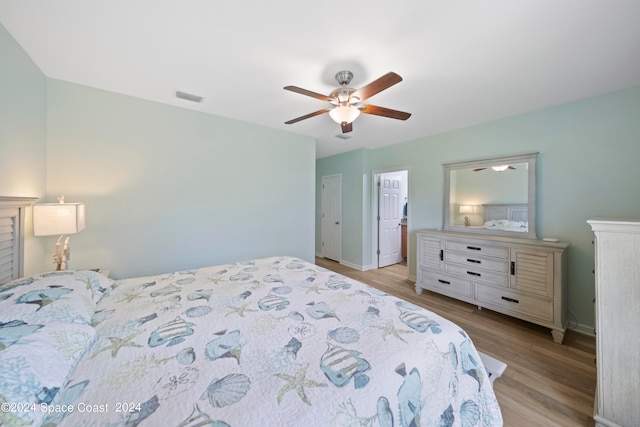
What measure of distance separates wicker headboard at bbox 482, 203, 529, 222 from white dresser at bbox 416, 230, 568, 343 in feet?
0.91

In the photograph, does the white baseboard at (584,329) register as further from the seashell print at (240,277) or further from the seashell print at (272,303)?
the seashell print at (240,277)

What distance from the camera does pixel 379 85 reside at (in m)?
1.61

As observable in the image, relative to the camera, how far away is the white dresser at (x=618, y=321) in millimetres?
1298

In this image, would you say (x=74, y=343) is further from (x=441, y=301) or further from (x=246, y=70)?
(x=441, y=301)

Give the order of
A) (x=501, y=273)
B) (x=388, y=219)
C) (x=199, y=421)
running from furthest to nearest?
(x=388, y=219) < (x=501, y=273) < (x=199, y=421)

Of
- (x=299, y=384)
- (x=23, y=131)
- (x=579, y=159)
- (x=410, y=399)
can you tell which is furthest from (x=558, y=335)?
(x=23, y=131)

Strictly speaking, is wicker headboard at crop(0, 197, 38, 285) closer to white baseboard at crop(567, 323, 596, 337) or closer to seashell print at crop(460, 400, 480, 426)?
seashell print at crop(460, 400, 480, 426)

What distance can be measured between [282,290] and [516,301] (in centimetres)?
256

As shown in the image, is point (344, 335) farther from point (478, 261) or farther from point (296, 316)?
point (478, 261)

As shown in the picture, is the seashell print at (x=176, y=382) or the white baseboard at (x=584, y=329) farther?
the white baseboard at (x=584, y=329)

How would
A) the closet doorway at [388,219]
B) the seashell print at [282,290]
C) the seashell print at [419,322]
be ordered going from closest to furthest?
the seashell print at [419,322] < the seashell print at [282,290] < the closet doorway at [388,219]

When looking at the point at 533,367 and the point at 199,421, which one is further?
the point at 533,367

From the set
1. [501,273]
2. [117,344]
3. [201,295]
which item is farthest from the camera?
[501,273]

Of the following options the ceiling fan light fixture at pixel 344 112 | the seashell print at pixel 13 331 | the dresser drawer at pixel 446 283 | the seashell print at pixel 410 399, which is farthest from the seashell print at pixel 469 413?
the dresser drawer at pixel 446 283
